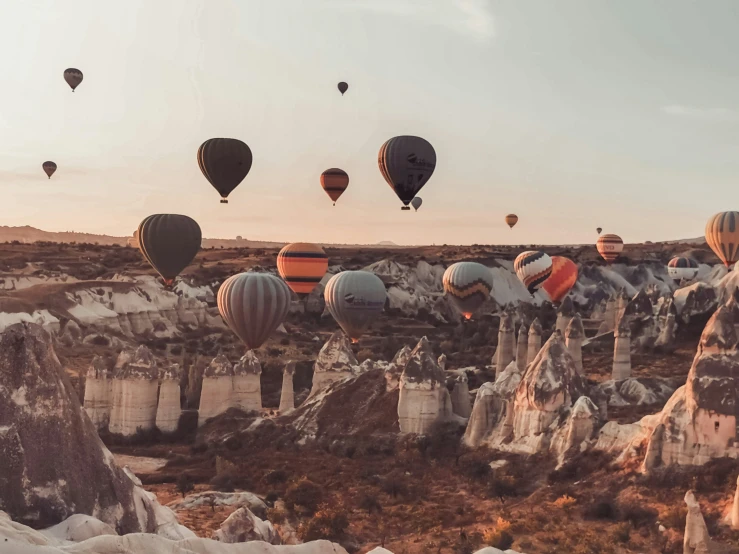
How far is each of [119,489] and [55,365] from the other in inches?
96.0

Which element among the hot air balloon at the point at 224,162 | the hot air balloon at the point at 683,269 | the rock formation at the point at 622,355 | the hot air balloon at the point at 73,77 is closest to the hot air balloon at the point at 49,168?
the hot air balloon at the point at 73,77

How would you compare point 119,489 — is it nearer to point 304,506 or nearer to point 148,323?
point 304,506

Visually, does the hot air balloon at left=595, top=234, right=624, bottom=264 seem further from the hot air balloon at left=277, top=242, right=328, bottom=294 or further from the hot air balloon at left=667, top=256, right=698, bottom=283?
the hot air balloon at left=277, top=242, right=328, bottom=294

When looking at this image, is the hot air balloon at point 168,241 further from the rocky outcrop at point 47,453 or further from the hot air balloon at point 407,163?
the rocky outcrop at point 47,453

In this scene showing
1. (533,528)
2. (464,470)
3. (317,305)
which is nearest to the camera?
(533,528)

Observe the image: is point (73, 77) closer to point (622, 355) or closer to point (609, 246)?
point (622, 355)

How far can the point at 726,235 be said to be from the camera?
52188 mm

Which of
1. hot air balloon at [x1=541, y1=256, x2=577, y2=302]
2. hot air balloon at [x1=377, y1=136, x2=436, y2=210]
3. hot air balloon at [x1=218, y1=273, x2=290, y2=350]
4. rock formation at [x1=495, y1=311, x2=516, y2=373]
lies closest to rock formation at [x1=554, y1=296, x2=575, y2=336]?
rock formation at [x1=495, y1=311, x2=516, y2=373]

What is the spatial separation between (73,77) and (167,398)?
26.6m

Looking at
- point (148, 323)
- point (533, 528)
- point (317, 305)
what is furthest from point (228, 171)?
point (317, 305)

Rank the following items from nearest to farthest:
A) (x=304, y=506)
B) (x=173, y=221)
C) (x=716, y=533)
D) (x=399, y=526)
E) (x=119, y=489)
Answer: (x=119, y=489)
(x=716, y=533)
(x=399, y=526)
(x=304, y=506)
(x=173, y=221)

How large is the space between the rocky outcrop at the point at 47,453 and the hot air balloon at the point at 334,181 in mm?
34217

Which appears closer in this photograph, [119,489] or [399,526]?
[119,489]

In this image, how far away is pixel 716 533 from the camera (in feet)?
67.7
